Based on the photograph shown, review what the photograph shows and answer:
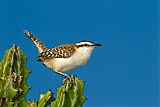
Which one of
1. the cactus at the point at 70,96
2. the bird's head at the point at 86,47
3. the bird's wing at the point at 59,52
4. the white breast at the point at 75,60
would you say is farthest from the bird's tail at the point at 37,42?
the cactus at the point at 70,96

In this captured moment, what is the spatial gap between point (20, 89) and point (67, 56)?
1820 millimetres

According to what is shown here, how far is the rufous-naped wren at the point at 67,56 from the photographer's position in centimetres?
886

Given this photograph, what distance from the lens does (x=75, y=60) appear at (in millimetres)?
8898

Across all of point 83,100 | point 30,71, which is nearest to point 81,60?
point 30,71

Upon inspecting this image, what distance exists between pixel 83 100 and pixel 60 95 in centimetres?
40

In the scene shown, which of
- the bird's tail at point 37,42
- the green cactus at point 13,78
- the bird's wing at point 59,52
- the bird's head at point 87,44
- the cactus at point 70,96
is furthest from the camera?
the bird's tail at point 37,42

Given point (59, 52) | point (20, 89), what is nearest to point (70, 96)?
point (20, 89)

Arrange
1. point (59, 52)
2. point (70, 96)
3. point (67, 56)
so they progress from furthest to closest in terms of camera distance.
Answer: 1. point (59, 52)
2. point (67, 56)
3. point (70, 96)

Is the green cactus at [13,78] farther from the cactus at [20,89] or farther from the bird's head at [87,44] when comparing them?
the bird's head at [87,44]

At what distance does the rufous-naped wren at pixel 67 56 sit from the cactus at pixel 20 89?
120 centimetres

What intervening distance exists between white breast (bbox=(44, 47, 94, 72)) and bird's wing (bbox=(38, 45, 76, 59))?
100 millimetres

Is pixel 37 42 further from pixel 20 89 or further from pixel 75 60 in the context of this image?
pixel 20 89

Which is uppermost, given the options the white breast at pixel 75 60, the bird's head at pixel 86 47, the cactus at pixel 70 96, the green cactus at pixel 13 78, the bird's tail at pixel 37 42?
the bird's tail at pixel 37 42

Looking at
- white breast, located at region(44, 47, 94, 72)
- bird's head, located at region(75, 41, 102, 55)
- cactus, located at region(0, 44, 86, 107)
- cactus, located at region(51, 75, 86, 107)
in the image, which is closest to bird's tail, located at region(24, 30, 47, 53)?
white breast, located at region(44, 47, 94, 72)
